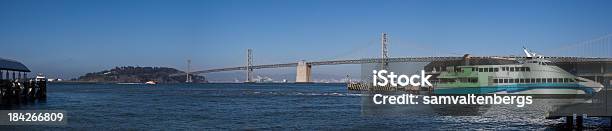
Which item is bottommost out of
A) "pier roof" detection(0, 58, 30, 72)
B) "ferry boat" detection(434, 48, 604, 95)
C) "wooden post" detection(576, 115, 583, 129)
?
"wooden post" detection(576, 115, 583, 129)

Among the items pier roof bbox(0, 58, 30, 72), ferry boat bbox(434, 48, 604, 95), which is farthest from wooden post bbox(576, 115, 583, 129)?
pier roof bbox(0, 58, 30, 72)

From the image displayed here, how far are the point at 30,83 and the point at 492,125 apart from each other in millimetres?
39675

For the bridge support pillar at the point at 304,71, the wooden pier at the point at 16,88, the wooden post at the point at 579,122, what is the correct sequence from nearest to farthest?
the wooden post at the point at 579,122 < the wooden pier at the point at 16,88 < the bridge support pillar at the point at 304,71

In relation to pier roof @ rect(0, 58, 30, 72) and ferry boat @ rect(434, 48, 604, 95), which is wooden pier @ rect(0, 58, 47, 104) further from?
ferry boat @ rect(434, 48, 604, 95)

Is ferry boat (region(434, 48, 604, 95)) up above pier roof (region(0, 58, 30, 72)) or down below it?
below

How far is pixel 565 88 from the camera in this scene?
4972cm

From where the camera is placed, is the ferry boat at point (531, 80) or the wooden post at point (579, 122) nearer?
the wooden post at point (579, 122)

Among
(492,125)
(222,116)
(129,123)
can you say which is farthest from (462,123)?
(129,123)

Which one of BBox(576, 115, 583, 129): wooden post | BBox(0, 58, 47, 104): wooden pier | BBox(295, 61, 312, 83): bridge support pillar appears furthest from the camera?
BBox(295, 61, 312, 83): bridge support pillar

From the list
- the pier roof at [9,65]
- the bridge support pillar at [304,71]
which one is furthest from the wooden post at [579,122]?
the bridge support pillar at [304,71]

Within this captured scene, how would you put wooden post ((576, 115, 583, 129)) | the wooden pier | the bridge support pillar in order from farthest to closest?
the bridge support pillar, the wooden pier, wooden post ((576, 115, 583, 129))

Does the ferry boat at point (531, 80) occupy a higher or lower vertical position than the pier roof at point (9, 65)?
lower

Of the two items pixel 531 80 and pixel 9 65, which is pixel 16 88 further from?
pixel 531 80

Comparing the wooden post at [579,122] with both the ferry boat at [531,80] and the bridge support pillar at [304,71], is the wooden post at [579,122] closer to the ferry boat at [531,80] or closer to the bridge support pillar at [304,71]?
the ferry boat at [531,80]
